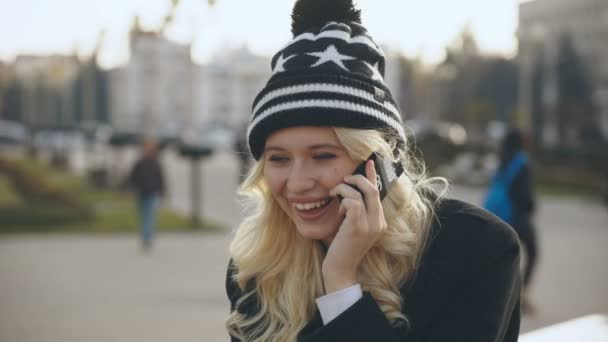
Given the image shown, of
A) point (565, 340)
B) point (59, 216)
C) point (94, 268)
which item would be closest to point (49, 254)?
point (94, 268)

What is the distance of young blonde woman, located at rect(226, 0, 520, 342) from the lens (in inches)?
75.7

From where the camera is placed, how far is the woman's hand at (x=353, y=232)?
203 cm

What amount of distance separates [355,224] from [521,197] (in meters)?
5.76

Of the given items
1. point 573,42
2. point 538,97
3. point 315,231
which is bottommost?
point 538,97

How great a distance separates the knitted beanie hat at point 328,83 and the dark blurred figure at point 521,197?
18.0 feet

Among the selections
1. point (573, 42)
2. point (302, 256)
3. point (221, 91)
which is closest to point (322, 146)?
point (302, 256)

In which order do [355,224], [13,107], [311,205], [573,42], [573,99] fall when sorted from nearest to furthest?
[355,224] → [311,205] → [573,99] → [573,42] → [13,107]

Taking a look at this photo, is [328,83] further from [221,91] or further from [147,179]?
[221,91]

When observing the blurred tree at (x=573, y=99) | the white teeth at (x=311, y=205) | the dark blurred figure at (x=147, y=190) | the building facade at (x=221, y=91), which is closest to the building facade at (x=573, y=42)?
the blurred tree at (x=573, y=99)

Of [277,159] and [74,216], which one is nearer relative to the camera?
[277,159]

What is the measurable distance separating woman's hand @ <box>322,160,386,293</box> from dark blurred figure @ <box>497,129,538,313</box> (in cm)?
564

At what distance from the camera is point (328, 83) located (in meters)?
2.07

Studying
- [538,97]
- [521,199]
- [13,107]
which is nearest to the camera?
[521,199]

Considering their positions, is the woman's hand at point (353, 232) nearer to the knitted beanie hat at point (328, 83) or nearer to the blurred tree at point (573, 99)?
the knitted beanie hat at point (328, 83)
